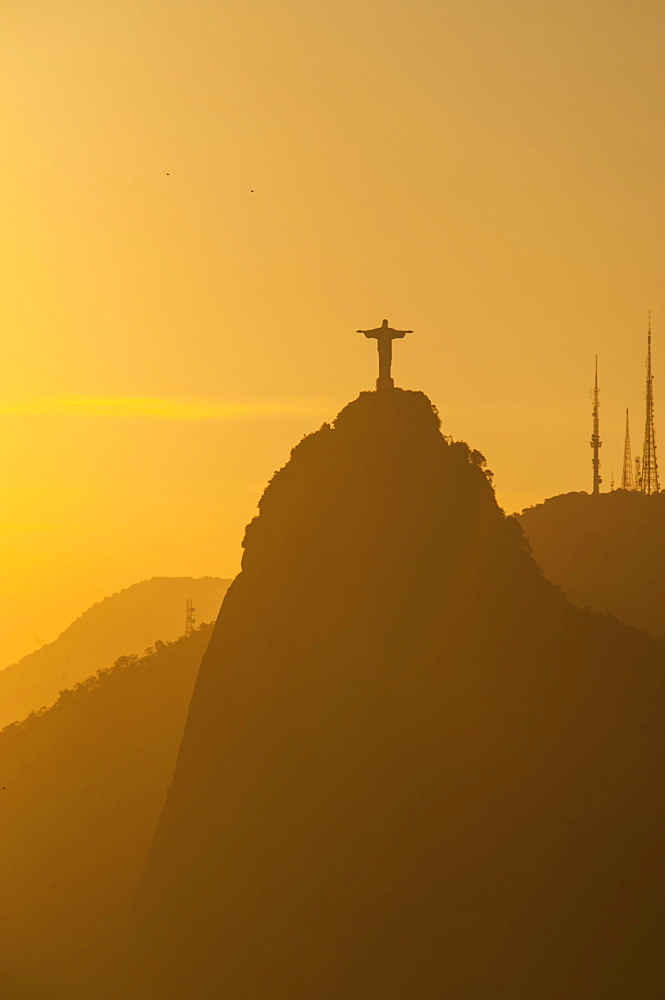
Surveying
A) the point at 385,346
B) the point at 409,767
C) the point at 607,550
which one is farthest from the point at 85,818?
the point at 385,346

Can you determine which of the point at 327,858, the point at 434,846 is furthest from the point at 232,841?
the point at 434,846

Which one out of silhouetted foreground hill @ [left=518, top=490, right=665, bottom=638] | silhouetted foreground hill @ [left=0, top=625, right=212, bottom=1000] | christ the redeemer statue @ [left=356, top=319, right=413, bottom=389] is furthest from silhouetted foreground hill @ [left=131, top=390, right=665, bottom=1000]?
A: silhouetted foreground hill @ [left=0, top=625, right=212, bottom=1000]

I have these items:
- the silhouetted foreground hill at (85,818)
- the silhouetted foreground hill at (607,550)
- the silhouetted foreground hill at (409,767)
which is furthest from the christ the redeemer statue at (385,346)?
the silhouetted foreground hill at (85,818)

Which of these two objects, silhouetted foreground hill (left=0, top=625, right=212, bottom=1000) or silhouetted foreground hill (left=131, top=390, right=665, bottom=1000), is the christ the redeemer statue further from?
silhouetted foreground hill (left=0, top=625, right=212, bottom=1000)

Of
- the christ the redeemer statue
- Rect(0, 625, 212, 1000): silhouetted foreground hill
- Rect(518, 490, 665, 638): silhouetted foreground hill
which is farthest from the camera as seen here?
Rect(0, 625, 212, 1000): silhouetted foreground hill

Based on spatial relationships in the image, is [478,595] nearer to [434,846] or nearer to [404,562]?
[404,562]

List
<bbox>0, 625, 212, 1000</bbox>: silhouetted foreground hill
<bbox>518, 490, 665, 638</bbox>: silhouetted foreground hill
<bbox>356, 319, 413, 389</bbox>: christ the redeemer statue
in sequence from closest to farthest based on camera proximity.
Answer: <bbox>356, 319, 413, 389</bbox>: christ the redeemer statue, <bbox>518, 490, 665, 638</bbox>: silhouetted foreground hill, <bbox>0, 625, 212, 1000</bbox>: silhouetted foreground hill

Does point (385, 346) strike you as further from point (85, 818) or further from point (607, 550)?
point (85, 818)
